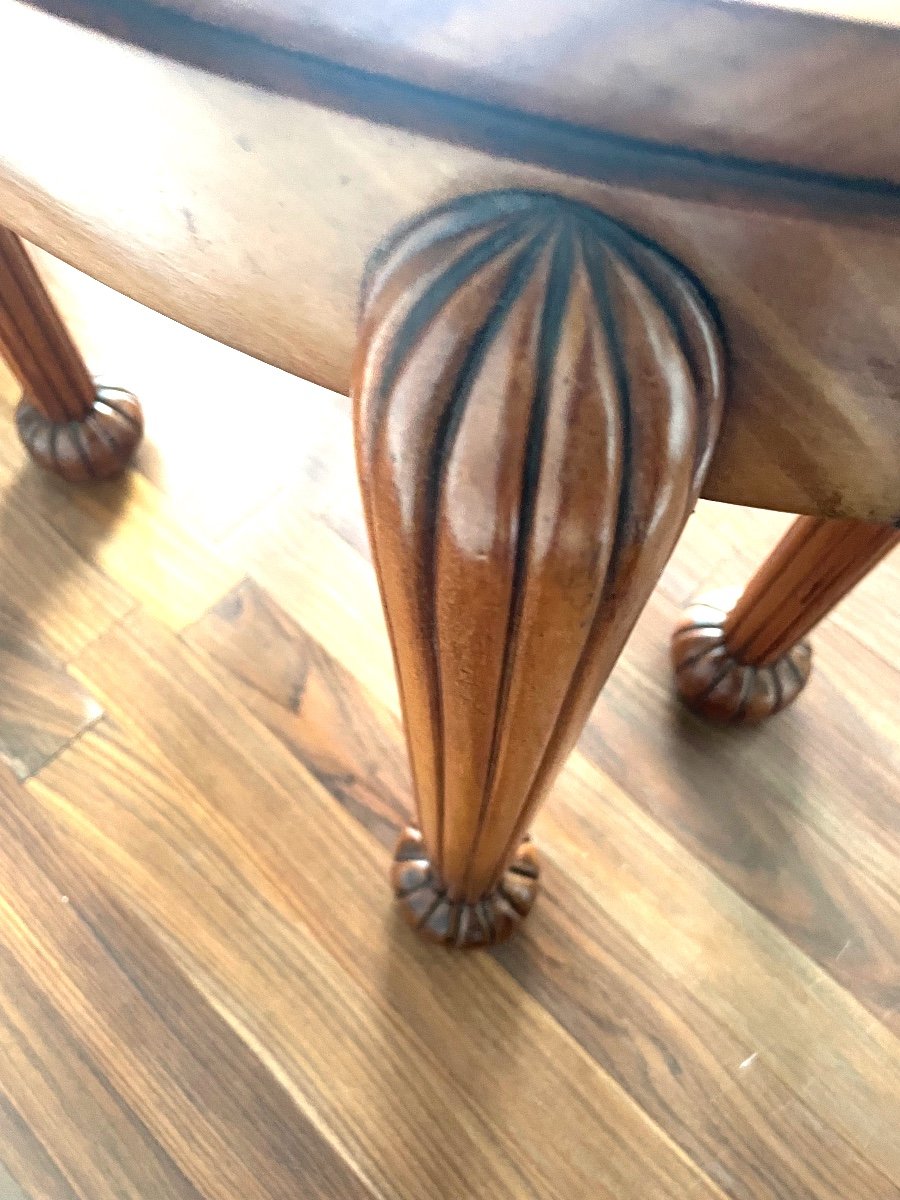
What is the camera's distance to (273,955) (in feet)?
1.87

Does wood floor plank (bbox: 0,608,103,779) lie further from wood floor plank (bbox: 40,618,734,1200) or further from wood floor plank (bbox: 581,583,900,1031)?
wood floor plank (bbox: 581,583,900,1031)

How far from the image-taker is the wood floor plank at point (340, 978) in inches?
20.7

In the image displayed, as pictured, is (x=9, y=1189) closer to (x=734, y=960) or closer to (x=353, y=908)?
(x=353, y=908)

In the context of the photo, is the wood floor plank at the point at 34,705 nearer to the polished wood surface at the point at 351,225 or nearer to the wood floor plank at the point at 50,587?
the wood floor plank at the point at 50,587

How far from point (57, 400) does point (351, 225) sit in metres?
0.54

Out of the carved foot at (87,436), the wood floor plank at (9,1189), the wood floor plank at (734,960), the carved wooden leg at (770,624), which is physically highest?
the carved foot at (87,436)

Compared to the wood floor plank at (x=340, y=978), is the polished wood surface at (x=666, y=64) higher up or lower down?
higher up

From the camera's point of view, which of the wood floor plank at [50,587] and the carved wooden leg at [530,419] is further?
the wood floor plank at [50,587]

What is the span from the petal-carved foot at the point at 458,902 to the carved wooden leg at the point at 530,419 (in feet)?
1.12

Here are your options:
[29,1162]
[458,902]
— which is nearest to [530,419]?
[458,902]

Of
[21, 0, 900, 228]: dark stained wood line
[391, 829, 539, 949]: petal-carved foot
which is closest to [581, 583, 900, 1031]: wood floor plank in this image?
[391, 829, 539, 949]: petal-carved foot

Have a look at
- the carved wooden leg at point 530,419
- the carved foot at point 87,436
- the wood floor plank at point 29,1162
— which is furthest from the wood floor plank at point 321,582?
the carved wooden leg at point 530,419

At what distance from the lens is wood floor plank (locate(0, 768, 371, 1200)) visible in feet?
1.70

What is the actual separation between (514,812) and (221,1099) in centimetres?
30
